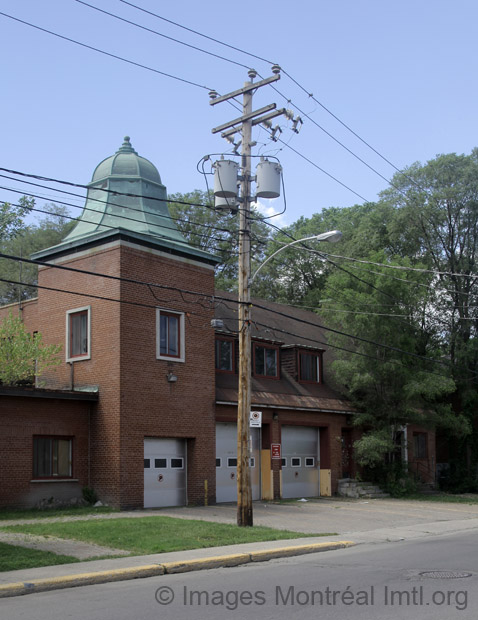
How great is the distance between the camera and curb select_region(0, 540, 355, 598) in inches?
413

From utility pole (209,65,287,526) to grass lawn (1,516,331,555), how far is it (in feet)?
2.97

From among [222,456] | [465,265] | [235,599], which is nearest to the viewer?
[235,599]

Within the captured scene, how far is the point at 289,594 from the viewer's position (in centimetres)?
962

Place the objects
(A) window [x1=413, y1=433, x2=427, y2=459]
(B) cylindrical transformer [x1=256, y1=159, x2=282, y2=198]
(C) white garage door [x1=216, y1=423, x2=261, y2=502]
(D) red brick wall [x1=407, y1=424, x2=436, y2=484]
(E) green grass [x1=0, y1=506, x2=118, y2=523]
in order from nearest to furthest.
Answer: (B) cylindrical transformer [x1=256, y1=159, x2=282, y2=198]
(E) green grass [x1=0, y1=506, x2=118, y2=523]
(C) white garage door [x1=216, y1=423, x2=261, y2=502]
(D) red brick wall [x1=407, y1=424, x2=436, y2=484]
(A) window [x1=413, y1=433, x2=427, y2=459]

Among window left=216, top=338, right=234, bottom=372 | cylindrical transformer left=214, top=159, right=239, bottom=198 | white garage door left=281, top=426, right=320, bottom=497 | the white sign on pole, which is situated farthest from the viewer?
white garage door left=281, top=426, right=320, bottom=497

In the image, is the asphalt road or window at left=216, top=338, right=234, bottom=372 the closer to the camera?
the asphalt road

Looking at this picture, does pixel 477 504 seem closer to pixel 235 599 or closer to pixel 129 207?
pixel 129 207

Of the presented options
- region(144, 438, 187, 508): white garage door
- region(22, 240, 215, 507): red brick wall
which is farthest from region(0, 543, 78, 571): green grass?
region(144, 438, 187, 508): white garage door

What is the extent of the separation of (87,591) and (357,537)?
27.3 ft

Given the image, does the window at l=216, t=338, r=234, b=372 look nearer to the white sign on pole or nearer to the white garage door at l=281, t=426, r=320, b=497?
the white garage door at l=281, t=426, r=320, b=497

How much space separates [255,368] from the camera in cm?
2888

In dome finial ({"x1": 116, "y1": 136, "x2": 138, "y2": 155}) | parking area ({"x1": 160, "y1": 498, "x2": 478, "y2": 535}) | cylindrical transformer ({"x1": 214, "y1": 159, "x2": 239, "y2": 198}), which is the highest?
dome finial ({"x1": 116, "y1": 136, "x2": 138, "y2": 155})

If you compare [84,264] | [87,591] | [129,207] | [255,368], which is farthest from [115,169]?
[87,591]

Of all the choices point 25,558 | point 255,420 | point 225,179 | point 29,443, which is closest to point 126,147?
point 225,179
